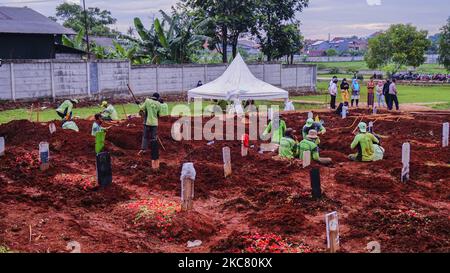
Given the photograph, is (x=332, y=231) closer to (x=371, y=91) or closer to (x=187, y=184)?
(x=187, y=184)

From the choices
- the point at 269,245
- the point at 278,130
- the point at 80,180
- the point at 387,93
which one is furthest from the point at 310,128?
the point at 387,93

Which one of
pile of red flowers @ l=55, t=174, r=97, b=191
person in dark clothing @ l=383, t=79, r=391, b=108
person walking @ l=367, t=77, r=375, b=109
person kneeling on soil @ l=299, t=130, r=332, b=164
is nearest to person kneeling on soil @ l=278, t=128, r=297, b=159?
person kneeling on soil @ l=299, t=130, r=332, b=164

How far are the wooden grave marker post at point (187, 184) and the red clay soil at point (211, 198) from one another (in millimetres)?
228

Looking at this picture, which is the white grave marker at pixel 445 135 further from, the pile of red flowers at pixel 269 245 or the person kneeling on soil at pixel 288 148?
the pile of red flowers at pixel 269 245

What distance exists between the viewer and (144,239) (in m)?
8.19

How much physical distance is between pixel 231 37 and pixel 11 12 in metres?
14.5

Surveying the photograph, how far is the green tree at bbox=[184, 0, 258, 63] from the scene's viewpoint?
36.6 m

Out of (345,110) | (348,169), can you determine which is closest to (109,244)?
(348,169)

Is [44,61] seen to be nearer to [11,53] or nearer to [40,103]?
[40,103]

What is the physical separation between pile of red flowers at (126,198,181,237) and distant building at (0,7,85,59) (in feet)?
81.4

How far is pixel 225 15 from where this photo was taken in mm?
36781

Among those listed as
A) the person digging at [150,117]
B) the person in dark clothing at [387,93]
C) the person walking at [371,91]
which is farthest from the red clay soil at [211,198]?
the person walking at [371,91]

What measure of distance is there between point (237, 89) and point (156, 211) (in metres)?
14.9

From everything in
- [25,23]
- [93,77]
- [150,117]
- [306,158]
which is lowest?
[306,158]
